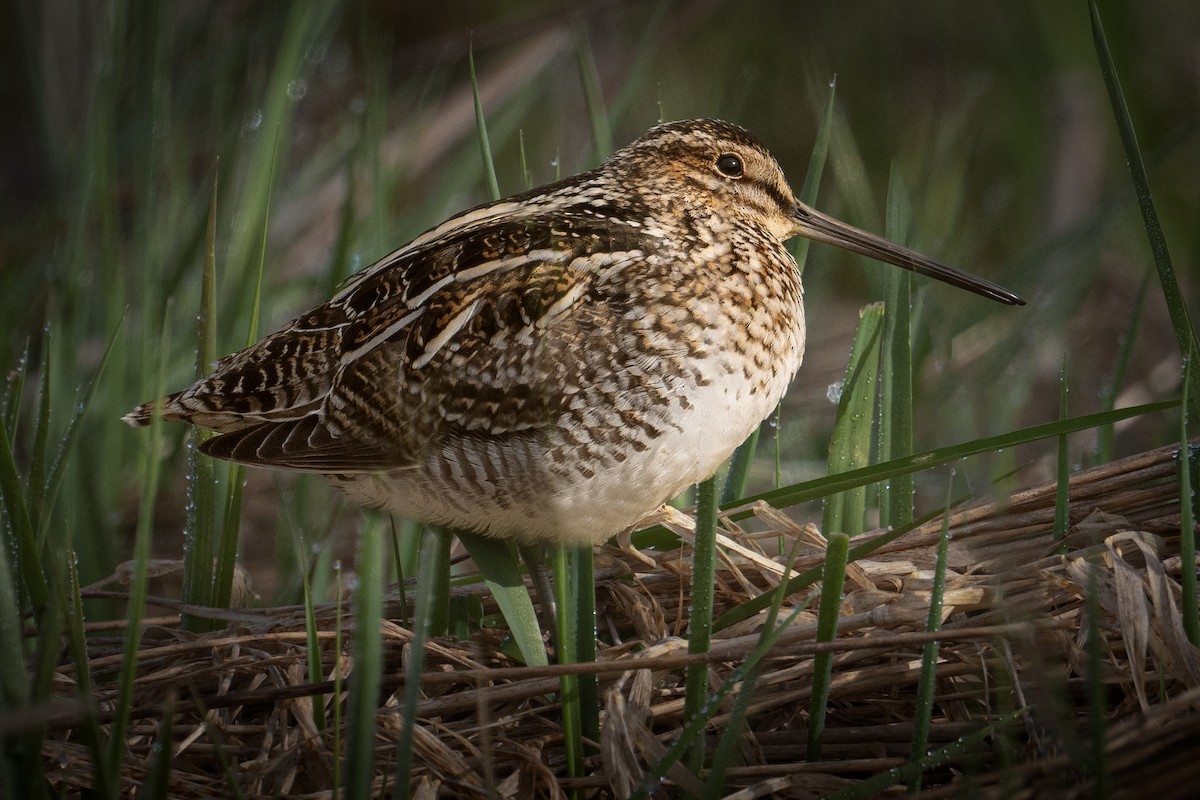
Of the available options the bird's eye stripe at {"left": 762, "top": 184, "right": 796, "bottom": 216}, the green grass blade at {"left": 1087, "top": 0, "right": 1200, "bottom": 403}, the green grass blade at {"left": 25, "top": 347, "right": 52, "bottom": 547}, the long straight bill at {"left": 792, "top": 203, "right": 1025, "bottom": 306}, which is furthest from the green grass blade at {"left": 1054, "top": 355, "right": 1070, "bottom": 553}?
the green grass blade at {"left": 25, "top": 347, "right": 52, "bottom": 547}

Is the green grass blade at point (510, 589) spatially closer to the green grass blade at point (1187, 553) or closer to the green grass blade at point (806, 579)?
the green grass blade at point (806, 579)

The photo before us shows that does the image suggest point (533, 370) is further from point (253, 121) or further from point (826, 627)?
point (253, 121)

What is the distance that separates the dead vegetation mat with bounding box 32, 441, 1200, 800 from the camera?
1.60 metres

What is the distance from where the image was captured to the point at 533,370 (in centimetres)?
212

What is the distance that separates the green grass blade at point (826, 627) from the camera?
5.50ft

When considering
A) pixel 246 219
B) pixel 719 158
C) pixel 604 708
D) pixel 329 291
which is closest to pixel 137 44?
pixel 246 219

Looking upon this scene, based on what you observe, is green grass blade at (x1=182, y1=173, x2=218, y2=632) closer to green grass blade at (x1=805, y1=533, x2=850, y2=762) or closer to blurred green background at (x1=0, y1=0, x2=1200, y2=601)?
blurred green background at (x1=0, y1=0, x2=1200, y2=601)

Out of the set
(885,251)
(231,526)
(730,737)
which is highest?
(885,251)

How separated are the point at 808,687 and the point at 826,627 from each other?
174 millimetres

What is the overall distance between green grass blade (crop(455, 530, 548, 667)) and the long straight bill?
35.2 inches

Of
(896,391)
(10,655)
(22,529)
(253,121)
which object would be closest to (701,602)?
(896,391)

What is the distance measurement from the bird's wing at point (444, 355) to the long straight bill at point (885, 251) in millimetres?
497

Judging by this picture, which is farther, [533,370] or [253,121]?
[253,121]

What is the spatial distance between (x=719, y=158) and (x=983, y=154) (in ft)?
8.82
